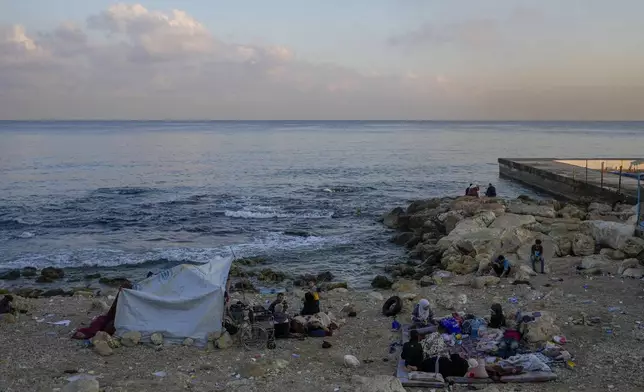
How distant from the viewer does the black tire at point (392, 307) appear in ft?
49.9

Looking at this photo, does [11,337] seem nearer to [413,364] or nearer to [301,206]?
[413,364]

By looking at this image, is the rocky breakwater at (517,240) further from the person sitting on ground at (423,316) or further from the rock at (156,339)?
the rock at (156,339)

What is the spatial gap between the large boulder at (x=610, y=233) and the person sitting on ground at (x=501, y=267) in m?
5.11

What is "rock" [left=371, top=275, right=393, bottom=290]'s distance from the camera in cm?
1975

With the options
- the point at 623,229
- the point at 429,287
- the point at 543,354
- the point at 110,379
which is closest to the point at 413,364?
the point at 543,354

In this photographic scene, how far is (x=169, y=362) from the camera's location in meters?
12.1

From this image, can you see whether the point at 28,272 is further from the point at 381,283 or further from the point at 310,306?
the point at 381,283

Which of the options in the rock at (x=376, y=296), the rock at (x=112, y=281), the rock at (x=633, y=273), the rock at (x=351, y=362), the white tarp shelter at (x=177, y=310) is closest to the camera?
the rock at (x=351, y=362)

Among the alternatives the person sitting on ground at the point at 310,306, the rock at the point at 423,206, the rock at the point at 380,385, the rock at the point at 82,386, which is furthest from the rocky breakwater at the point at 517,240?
the rock at the point at 82,386

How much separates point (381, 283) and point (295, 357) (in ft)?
26.3

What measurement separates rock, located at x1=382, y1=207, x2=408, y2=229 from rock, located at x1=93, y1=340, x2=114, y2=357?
2127 cm

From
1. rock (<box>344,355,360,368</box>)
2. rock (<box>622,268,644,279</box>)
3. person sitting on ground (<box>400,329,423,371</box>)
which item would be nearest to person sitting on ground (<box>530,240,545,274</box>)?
rock (<box>622,268,644,279</box>)

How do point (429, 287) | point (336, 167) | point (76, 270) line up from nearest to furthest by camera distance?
point (429, 287) → point (76, 270) → point (336, 167)

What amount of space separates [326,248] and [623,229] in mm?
12590
